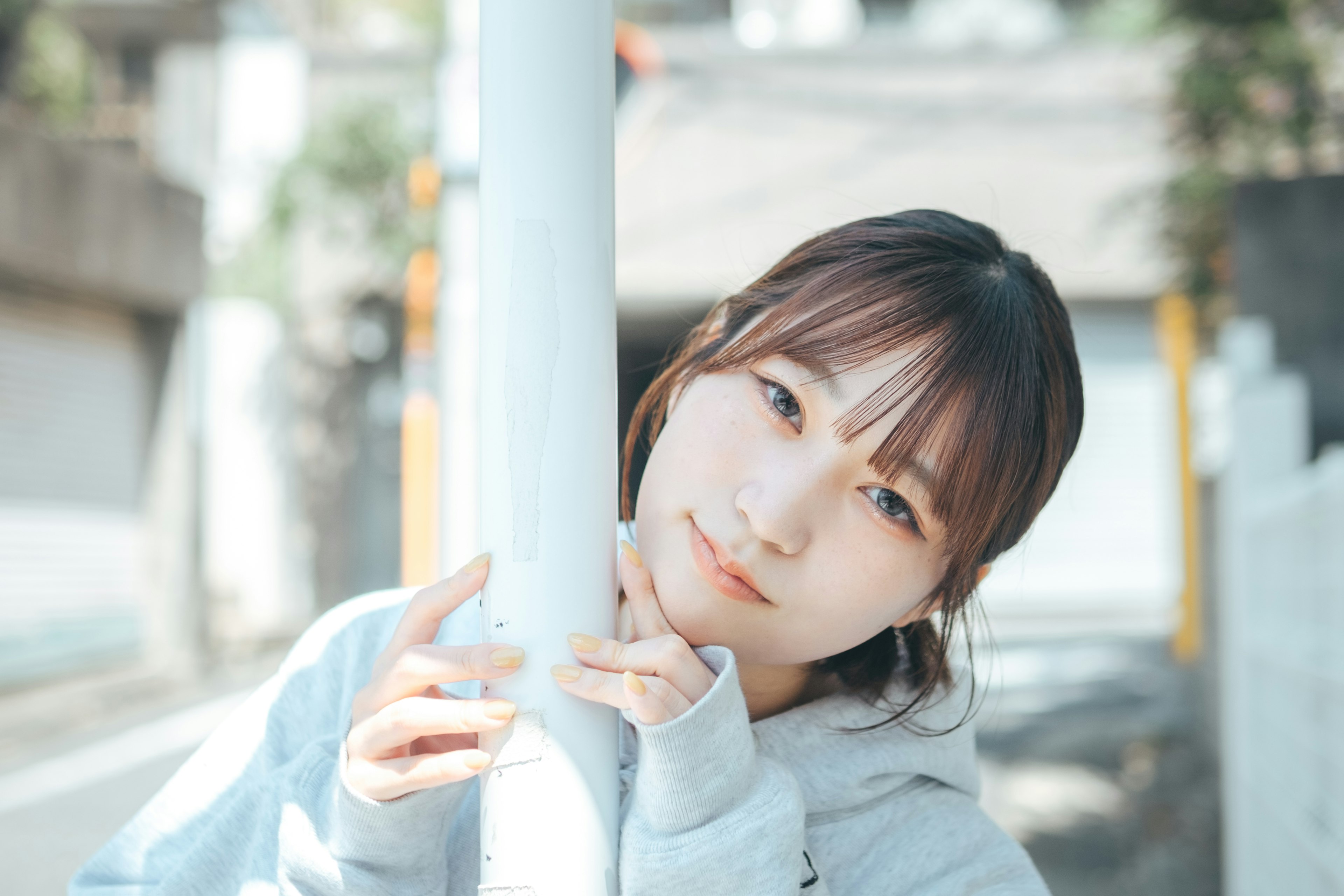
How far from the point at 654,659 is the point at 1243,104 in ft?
19.4


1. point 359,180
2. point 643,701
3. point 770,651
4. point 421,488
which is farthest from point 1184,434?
point 643,701

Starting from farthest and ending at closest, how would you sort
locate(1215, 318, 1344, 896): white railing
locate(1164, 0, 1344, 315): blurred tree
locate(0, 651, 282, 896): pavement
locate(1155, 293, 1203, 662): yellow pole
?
locate(1155, 293, 1203, 662): yellow pole → locate(1164, 0, 1344, 315): blurred tree → locate(0, 651, 282, 896): pavement → locate(1215, 318, 1344, 896): white railing

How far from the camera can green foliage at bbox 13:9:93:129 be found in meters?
7.23

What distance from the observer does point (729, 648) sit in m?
0.92

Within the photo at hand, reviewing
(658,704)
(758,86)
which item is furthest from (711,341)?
(758,86)

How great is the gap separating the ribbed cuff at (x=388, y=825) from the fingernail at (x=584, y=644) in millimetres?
175

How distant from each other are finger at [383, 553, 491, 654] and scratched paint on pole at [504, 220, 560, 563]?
7 centimetres

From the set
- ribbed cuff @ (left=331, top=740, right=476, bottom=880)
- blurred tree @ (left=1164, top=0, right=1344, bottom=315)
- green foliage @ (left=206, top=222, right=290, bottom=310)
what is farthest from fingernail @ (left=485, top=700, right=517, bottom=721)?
green foliage @ (left=206, top=222, right=290, bottom=310)

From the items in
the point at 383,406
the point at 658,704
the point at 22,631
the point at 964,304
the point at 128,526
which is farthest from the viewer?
the point at 383,406

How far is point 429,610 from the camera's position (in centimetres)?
83

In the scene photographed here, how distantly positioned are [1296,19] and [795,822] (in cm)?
595

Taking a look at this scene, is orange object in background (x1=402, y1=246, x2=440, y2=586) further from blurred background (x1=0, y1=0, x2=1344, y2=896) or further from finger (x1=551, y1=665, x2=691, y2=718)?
finger (x1=551, y1=665, x2=691, y2=718)

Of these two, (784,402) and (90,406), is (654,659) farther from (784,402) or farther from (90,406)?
(90,406)

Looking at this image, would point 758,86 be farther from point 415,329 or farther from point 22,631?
point 22,631
